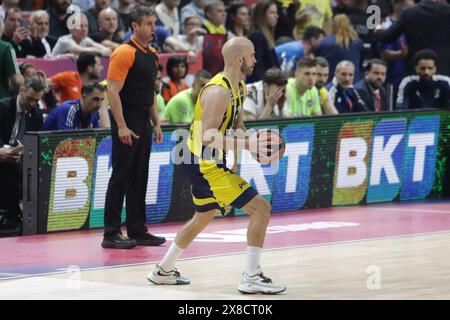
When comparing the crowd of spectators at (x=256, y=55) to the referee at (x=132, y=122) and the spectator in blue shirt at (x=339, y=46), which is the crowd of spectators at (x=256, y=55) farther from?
the referee at (x=132, y=122)

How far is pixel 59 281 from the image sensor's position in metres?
9.94

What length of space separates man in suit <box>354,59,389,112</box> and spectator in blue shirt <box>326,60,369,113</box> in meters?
0.18

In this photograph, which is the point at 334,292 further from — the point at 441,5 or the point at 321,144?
the point at 441,5

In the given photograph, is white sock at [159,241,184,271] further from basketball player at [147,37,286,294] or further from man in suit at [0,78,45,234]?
man in suit at [0,78,45,234]

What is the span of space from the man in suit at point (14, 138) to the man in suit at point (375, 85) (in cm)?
500

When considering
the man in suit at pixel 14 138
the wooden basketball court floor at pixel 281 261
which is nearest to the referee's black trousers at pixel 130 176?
the wooden basketball court floor at pixel 281 261

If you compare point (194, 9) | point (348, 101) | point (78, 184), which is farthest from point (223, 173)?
point (194, 9)

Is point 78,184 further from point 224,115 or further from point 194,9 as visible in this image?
point 194,9

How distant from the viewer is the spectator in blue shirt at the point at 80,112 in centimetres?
1312

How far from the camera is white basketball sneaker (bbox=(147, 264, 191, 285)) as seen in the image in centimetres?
980

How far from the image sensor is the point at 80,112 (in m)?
13.4

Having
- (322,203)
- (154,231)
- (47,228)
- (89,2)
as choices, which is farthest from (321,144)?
(89,2)

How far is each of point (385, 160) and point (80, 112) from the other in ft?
13.3

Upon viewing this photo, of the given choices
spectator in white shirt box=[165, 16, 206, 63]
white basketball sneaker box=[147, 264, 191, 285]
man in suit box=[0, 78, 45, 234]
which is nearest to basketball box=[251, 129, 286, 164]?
white basketball sneaker box=[147, 264, 191, 285]
